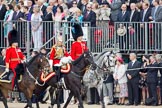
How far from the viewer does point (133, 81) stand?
32562mm

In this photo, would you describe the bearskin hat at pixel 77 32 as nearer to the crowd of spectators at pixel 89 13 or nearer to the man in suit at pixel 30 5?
the crowd of spectators at pixel 89 13

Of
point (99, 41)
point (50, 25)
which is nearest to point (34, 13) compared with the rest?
point (50, 25)

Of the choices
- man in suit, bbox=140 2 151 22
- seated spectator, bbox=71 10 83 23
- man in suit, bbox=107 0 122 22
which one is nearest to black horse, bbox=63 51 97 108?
man in suit, bbox=140 2 151 22

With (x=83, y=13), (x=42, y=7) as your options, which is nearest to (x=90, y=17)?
(x=83, y=13)

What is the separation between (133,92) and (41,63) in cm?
463

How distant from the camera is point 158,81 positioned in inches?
1266

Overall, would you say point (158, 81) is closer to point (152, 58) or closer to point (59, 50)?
point (152, 58)

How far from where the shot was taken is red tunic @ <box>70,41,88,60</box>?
99.8 ft

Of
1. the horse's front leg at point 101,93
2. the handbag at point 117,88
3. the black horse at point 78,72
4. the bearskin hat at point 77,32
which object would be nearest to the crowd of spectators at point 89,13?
the handbag at point 117,88

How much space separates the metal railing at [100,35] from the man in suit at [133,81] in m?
0.50

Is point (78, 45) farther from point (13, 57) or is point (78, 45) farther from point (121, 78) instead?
point (121, 78)

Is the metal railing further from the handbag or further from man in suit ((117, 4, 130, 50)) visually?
the handbag

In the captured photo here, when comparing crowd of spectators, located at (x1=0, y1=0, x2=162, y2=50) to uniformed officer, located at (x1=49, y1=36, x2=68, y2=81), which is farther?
crowd of spectators, located at (x1=0, y1=0, x2=162, y2=50)

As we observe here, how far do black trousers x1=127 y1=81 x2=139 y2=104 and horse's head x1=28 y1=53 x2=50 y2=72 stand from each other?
4169 millimetres
